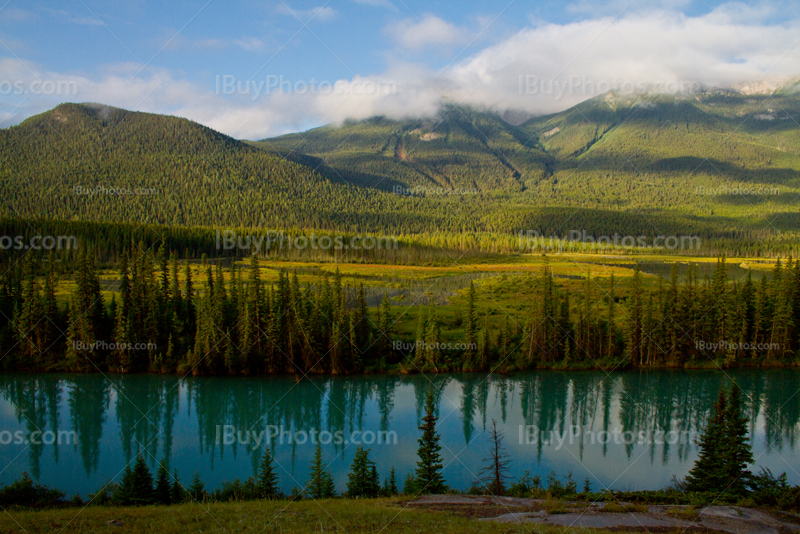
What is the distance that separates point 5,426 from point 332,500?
2533cm

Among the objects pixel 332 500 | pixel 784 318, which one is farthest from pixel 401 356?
pixel 784 318

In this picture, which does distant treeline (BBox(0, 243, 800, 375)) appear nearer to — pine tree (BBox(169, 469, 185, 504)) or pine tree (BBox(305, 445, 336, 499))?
pine tree (BBox(305, 445, 336, 499))

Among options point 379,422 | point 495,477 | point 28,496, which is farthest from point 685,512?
point 28,496

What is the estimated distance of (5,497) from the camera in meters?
20.0

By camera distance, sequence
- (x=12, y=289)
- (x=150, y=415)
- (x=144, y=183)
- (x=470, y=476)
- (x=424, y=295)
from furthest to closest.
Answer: (x=144, y=183) < (x=424, y=295) < (x=12, y=289) < (x=150, y=415) < (x=470, y=476)

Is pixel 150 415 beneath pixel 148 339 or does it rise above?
beneath

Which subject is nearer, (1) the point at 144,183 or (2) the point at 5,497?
(2) the point at 5,497

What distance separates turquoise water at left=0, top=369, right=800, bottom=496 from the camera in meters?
26.4

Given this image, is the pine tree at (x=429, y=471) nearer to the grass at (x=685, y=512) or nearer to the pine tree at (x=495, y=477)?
the pine tree at (x=495, y=477)

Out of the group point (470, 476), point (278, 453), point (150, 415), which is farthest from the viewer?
point (150, 415)

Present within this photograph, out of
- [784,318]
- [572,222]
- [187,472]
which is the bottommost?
[187,472]

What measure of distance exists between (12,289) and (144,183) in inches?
6530

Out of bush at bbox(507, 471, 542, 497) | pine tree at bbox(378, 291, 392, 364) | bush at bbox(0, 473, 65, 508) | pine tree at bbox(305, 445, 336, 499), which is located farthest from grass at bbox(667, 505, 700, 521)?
pine tree at bbox(378, 291, 392, 364)

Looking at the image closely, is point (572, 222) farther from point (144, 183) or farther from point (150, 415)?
point (150, 415)
